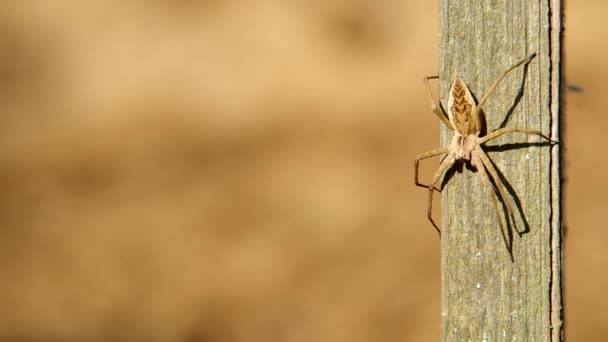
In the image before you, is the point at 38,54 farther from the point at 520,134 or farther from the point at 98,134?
the point at 520,134

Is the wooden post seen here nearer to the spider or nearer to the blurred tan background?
the spider

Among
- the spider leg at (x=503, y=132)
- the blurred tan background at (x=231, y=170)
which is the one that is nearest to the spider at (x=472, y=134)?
the spider leg at (x=503, y=132)

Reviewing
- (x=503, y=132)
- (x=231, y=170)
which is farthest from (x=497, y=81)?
(x=231, y=170)

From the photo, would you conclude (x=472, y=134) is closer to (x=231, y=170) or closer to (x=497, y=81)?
(x=497, y=81)

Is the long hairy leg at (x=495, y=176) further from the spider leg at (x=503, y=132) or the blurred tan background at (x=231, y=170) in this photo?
the blurred tan background at (x=231, y=170)

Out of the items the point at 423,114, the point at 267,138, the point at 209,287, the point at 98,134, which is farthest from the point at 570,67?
the point at 98,134

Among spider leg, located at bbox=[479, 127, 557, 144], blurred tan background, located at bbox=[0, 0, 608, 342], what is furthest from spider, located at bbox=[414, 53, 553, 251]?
blurred tan background, located at bbox=[0, 0, 608, 342]

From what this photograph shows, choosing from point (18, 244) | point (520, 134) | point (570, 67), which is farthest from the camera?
point (18, 244)
